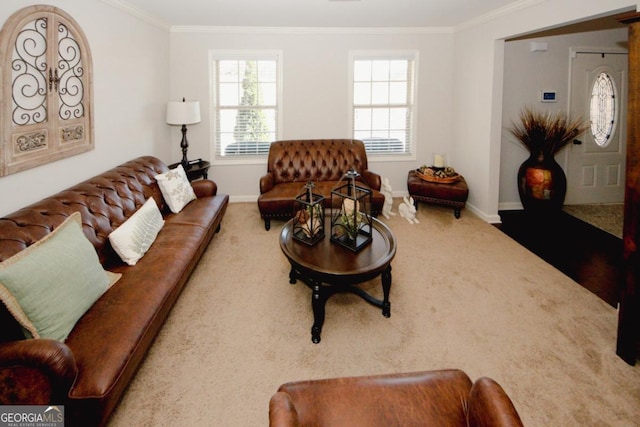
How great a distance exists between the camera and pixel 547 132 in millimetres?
4703

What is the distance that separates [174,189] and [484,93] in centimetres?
388

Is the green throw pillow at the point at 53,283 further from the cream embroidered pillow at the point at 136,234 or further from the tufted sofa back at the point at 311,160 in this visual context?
the tufted sofa back at the point at 311,160

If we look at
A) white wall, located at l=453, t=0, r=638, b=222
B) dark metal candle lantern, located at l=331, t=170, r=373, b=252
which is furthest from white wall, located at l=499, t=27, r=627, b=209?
dark metal candle lantern, located at l=331, t=170, r=373, b=252

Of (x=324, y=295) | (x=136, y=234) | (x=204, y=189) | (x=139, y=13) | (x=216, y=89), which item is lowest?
(x=324, y=295)

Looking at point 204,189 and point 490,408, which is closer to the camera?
point 490,408

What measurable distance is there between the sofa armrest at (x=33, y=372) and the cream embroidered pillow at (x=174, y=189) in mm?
2463

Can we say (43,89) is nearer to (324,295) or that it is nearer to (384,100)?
(324,295)

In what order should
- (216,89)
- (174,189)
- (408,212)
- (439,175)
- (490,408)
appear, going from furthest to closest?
(216,89) → (439,175) → (408,212) → (174,189) → (490,408)

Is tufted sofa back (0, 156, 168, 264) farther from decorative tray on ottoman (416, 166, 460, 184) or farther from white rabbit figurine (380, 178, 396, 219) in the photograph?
decorative tray on ottoman (416, 166, 460, 184)

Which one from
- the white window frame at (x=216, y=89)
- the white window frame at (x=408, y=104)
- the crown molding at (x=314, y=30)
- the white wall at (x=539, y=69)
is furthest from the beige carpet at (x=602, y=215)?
the white window frame at (x=216, y=89)

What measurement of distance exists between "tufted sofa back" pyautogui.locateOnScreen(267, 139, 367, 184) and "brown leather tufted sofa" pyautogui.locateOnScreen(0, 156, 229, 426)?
1537 mm

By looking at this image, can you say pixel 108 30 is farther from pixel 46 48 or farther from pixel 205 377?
pixel 205 377

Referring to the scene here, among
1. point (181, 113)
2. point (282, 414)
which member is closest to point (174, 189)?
point (181, 113)

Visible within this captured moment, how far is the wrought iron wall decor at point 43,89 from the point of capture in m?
2.40
